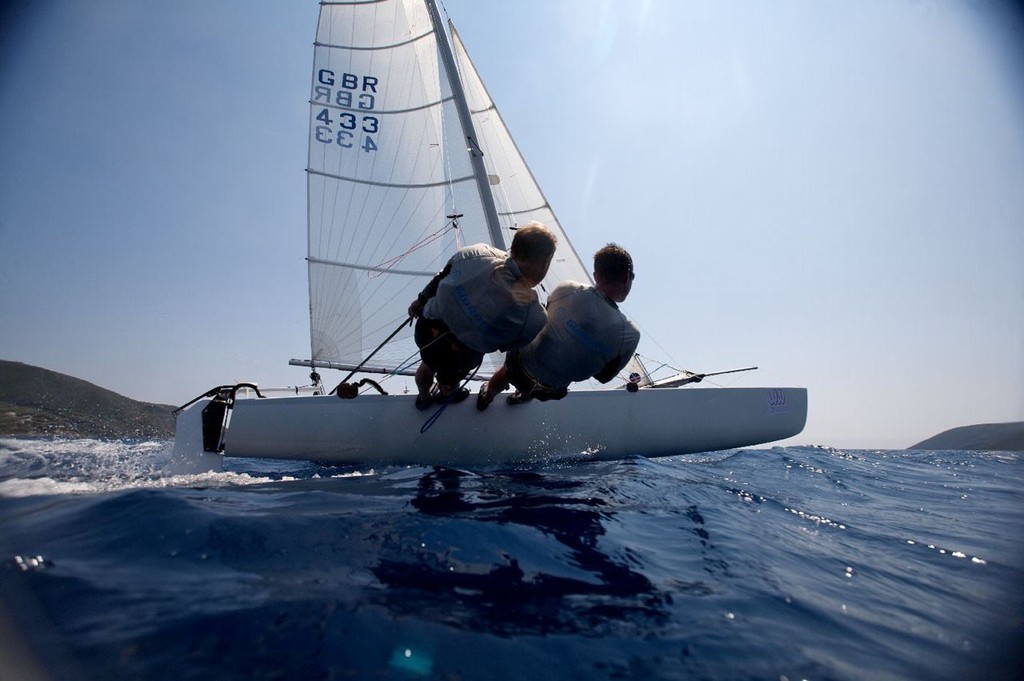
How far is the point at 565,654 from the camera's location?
1.18 meters

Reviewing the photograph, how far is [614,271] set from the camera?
327cm

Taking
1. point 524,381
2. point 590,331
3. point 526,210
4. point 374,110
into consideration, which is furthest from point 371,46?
point 590,331

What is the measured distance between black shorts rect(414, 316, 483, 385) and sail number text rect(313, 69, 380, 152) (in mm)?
5328

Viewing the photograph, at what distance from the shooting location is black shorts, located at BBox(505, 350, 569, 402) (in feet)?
12.1

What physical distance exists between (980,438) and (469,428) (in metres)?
33.3

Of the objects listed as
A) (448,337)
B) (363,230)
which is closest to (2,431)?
(363,230)

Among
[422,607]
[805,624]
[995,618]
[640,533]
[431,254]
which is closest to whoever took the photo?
[422,607]

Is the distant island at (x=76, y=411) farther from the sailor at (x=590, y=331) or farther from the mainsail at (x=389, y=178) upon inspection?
the sailor at (x=590, y=331)

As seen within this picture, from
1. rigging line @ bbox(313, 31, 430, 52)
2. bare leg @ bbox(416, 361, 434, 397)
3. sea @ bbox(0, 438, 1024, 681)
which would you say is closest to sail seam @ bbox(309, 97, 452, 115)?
rigging line @ bbox(313, 31, 430, 52)

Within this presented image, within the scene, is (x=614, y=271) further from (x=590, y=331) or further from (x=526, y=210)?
(x=526, y=210)

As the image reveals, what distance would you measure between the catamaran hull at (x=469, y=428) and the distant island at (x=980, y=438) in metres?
21.0

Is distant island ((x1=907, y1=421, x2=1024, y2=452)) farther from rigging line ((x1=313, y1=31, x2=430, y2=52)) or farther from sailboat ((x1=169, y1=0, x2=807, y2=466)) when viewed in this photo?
rigging line ((x1=313, y1=31, x2=430, y2=52))

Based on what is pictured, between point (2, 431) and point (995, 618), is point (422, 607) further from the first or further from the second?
point (2, 431)

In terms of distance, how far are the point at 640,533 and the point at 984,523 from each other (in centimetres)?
297
